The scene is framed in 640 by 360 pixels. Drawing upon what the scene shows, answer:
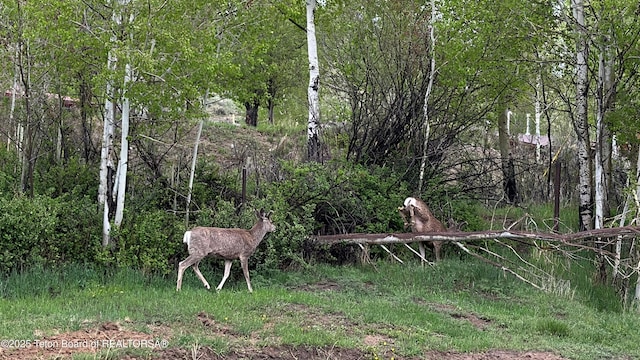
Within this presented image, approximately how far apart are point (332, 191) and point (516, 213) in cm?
519

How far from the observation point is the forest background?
11.6m

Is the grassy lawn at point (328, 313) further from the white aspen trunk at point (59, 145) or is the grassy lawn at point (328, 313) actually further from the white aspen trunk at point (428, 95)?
the white aspen trunk at point (59, 145)

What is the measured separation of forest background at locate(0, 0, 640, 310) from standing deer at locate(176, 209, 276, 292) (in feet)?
3.33

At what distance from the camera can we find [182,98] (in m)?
12.1

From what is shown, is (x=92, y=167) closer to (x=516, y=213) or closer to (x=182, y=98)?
(x=182, y=98)

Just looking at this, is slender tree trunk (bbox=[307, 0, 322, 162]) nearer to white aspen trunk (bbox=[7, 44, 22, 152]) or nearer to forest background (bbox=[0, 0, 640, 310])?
forest background (bbox=[0, 0, 640, 310])

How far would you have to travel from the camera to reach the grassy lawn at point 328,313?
7929mm

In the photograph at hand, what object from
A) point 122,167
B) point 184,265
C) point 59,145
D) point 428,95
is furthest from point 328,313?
point 59,145

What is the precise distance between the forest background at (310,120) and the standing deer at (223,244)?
102cm

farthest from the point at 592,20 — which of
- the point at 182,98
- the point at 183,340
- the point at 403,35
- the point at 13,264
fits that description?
the point at 13,264

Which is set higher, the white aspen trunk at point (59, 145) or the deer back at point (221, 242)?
the white aspen trunk at point (59, 145)

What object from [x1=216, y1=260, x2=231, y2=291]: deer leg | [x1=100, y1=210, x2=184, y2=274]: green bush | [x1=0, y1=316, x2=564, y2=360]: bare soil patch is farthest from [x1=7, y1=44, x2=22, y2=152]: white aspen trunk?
[x1=0, y1=316, x2=564, y2=360]: bare soil patch

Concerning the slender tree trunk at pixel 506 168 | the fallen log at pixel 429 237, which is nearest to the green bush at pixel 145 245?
the fallen log at pixel 429 237

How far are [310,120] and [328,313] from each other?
6.73m
